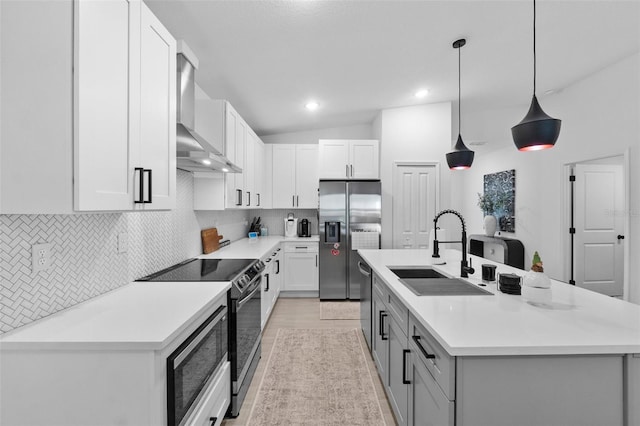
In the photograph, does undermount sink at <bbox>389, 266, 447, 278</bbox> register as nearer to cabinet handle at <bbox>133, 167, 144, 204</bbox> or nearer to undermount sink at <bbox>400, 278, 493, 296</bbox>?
undermount sink at <bbox>400, 278, 493, 296</bbox>

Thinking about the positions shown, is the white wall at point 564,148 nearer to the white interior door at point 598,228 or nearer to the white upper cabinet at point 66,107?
the white interior door at point 598,228

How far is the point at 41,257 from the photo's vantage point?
1316mm

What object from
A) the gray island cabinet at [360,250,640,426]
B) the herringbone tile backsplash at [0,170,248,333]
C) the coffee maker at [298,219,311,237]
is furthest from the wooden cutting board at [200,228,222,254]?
the gray island cabinet at [360,250,640,426]

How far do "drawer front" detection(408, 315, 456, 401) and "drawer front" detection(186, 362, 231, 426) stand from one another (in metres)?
1.07

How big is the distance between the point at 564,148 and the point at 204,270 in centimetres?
496

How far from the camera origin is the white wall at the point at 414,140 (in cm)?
450

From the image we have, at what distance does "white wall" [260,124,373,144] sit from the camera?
5.36 m

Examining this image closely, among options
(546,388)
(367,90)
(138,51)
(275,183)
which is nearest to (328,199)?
(275,183)

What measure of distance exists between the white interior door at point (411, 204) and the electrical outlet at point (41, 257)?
13.0 ft

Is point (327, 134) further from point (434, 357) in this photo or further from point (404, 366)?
point (434, 357)

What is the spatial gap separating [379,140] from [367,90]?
3.32 feet

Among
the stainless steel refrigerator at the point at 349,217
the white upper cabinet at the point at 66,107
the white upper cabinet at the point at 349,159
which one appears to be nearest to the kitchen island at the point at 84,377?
the white upper cabinet at the point at 66,107

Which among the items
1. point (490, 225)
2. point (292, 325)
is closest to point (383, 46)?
point (292, 325)

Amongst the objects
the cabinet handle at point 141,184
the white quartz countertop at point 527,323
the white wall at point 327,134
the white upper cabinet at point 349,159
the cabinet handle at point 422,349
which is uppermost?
the white wall at point 327,134
